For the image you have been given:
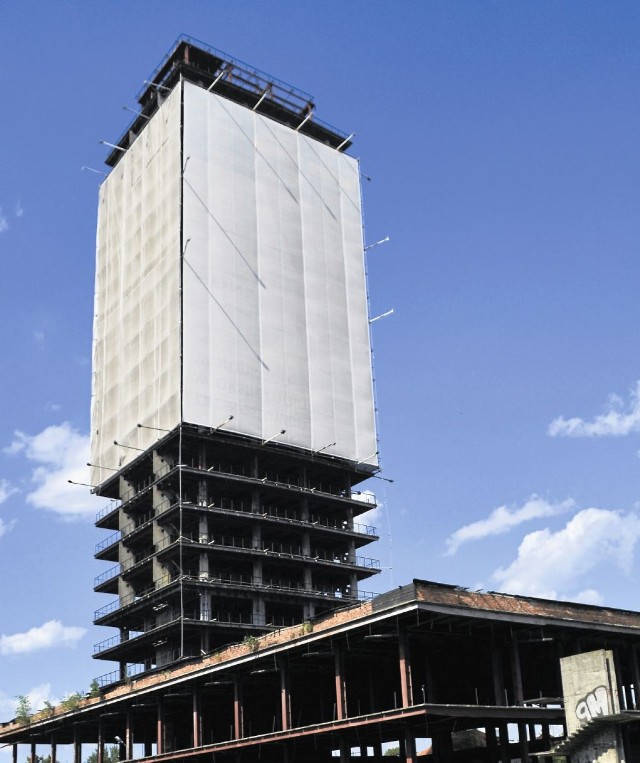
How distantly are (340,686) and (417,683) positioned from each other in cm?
2050

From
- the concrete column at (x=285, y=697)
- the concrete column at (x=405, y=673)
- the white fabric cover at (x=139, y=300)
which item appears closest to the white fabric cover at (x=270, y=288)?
the white fabric cover at (x=139, y=300)

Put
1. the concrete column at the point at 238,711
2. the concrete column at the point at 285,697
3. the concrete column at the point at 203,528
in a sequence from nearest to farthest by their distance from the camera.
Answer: the concrete column at the point at 285,697 → the concrete column at the point at 238,711 → the concrete column at the point at 203,528

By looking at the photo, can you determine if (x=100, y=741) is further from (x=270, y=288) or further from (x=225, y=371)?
(x=270, y=288)

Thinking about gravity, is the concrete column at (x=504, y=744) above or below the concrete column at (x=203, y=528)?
below

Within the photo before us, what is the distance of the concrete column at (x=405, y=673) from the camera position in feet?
174

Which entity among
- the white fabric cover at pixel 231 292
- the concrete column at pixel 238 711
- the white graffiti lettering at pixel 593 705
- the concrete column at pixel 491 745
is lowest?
the concrete column at pixel 491 745

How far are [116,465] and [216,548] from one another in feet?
66.4

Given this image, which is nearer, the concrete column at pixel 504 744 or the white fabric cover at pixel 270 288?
the concrete column at pixel 504 744

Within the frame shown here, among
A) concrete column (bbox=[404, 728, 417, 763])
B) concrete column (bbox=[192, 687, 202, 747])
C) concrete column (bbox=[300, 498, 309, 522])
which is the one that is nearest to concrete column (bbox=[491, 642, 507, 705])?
concrete column (bbox=[404, 728, 417, 763])

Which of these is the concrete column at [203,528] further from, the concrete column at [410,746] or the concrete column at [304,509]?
the concrete column at [410,746]

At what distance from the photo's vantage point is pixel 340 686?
190 feet

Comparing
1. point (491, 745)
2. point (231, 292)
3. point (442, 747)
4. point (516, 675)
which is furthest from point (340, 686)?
Result: point (231, 292)

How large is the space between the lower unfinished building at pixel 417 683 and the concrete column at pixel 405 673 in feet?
0.25

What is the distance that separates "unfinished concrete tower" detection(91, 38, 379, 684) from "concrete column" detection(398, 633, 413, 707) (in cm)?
→ 4438
